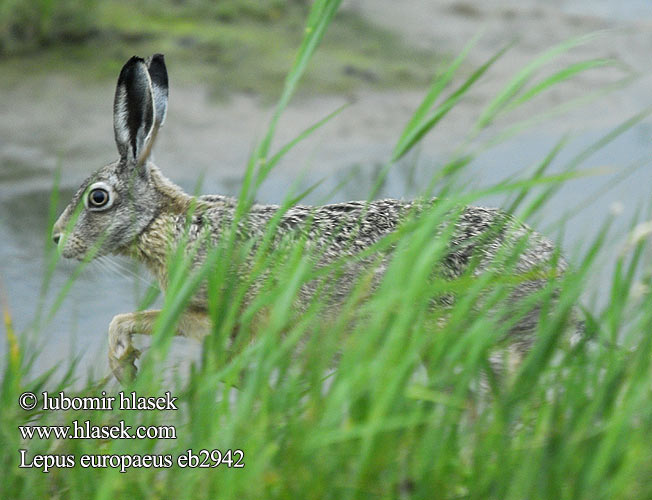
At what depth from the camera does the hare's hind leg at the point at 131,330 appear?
146 inches

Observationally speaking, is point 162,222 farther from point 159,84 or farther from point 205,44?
point 205,44

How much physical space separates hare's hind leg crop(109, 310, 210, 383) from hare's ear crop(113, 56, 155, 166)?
0.67 metres

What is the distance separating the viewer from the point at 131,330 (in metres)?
3.81

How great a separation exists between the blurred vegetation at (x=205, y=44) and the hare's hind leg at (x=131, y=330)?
169 inches

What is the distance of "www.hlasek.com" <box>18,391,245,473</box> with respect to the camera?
2602 mm

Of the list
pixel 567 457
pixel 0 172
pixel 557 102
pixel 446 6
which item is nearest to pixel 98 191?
pixel 567 457

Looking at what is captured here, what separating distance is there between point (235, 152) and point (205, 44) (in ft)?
5.63

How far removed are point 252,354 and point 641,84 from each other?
6.86 m

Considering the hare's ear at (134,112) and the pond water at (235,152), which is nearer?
the hare's ear at (134,112)

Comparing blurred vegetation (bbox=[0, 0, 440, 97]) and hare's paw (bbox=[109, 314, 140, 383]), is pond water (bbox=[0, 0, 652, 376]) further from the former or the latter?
hare's paw (bbox=[109, 314, 140, 383])

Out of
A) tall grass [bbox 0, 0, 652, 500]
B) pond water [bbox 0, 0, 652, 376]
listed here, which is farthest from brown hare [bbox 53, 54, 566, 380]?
pond water [bbox 0, 0, 652, 376]

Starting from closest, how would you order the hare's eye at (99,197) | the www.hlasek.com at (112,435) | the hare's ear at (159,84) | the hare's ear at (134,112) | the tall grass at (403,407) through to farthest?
1. the tall grass at (403,407)
2. the www.hlasek.com at (112,435)
3. the hare's ear at (134,112)
4. the hare's ear at (159,84)
5. the hare's eye at (99,197)

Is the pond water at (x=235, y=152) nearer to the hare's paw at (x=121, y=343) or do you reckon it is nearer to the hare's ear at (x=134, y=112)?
the hare's ear at (x=134, y=112)

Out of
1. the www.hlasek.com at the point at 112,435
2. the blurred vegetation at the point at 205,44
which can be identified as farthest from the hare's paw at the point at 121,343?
the blurred vegetation at the point at 205,44
